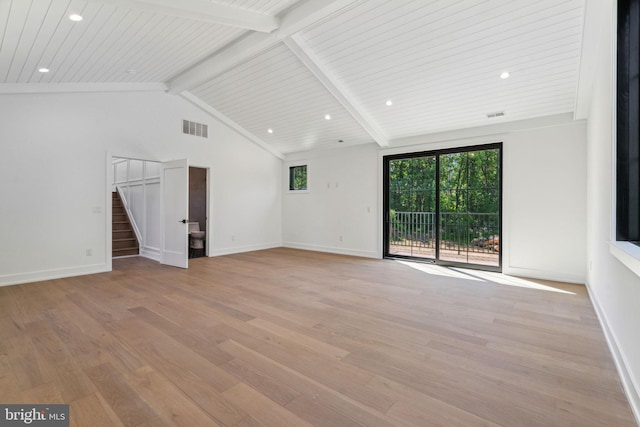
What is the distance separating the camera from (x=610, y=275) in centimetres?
254

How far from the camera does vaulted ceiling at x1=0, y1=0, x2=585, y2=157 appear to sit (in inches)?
125

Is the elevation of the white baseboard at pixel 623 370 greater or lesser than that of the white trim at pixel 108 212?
lesser

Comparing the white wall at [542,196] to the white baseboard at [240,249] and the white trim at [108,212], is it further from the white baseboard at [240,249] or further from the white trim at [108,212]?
the white trim at [108,212]

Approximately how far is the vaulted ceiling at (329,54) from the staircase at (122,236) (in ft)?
11.4

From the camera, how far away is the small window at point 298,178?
815cm

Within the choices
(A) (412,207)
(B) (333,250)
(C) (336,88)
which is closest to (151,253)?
(B) (333,250)

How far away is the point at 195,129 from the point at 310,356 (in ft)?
19.0

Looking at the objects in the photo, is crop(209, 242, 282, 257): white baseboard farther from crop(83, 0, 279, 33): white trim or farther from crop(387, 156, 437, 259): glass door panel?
crop(83, 0, 279, 33): white trim

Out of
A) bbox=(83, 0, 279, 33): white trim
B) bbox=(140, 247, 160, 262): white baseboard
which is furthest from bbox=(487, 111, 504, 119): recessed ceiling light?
bbox=(140, 247, 160, 262): white baseboard

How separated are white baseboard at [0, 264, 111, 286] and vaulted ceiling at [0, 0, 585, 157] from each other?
107 inches

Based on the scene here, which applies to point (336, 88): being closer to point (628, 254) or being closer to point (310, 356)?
point (310, 356)

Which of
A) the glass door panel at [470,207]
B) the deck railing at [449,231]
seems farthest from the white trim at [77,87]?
the glass door panel at [470,207]

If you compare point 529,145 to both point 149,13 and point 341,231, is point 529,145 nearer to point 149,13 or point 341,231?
point 341,231

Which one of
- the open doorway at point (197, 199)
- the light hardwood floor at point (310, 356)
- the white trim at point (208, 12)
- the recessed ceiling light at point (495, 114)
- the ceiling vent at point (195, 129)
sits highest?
the white trim at point (208, 12)
